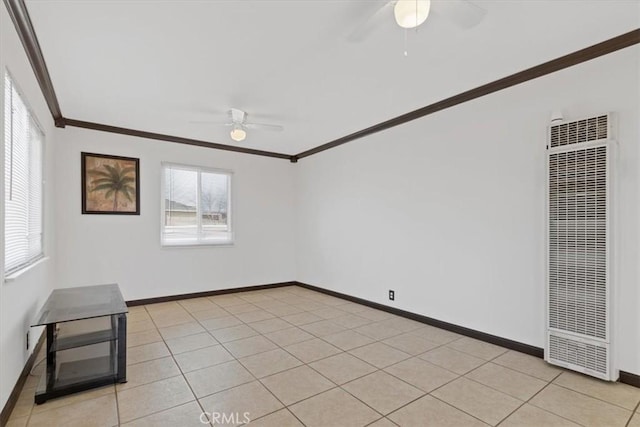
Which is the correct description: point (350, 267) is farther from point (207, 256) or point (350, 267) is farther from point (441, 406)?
point (441, 406)

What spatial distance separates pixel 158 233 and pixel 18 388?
9.12 feet

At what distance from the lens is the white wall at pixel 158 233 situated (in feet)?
13.9

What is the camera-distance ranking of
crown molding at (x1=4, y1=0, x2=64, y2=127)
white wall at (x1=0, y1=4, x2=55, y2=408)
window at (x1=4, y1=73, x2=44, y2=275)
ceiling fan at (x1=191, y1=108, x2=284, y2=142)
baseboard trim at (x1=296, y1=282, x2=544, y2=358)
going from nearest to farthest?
white wall at (x1=0, y1=4, x2=55, y2=408), crown molding at (x1=4, y1=0, x2=64, y2=127), window at (x1=4, y1=73, x2=44, y2=275), baseboard trim at (x1=296, y1=282, x2=544, y2=358), ceiling fan at (x1=191, y1=108, x2=284, y2=142)

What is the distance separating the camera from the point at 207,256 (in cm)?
530

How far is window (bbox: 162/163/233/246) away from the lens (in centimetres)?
500

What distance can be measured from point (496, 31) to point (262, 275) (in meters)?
4.93

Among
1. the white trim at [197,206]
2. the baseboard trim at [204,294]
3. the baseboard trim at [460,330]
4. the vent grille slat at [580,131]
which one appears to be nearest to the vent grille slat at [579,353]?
the baseboard trim at [460,330]

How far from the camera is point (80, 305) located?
2.59 metres

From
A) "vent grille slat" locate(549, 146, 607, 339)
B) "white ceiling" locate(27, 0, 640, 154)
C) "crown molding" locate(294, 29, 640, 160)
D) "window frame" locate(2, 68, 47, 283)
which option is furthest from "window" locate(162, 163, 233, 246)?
"vent grille slat" locate(549, 146, 607, 339)

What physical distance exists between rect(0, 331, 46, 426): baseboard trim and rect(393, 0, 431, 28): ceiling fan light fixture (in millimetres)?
3222

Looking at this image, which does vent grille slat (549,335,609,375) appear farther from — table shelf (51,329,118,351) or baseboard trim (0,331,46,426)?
baseboard trim (0,331,46,426)

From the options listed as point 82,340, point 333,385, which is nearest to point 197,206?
point 82,340

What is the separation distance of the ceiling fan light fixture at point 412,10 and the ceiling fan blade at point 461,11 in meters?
0.09

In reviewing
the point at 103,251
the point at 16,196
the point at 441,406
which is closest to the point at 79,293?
the point at 16,196
